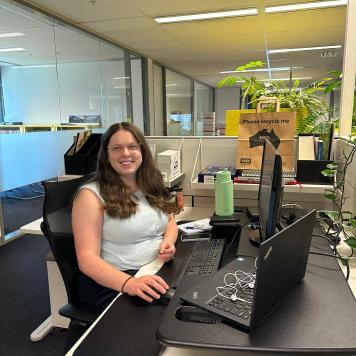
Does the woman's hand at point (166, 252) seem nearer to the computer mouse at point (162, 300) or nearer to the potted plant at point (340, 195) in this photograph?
the computer mouse at point (162, 300)

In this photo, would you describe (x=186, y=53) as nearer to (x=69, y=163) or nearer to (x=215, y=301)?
(x=69, y=163)

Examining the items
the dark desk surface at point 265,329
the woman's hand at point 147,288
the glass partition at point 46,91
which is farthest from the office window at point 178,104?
the dark desk surface at point 265,329

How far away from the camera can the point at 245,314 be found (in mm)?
813

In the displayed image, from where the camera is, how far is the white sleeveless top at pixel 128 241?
4.35 feet

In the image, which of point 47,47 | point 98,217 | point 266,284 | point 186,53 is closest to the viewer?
point 266,284

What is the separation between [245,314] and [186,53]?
5.98m

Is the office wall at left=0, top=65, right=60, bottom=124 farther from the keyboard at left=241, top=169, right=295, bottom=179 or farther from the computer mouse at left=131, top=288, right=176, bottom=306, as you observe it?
the computer mouse at left=131, top=288, right=176, bottom=306

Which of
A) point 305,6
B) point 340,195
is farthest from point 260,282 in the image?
point 305,6

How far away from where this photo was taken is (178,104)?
8.19 metres

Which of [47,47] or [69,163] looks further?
[47,47]

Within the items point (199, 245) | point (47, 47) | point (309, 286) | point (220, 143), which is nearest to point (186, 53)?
point (47, 47)

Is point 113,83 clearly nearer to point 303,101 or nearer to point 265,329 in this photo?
point 303,101

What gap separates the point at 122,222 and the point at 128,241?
0.28 ft

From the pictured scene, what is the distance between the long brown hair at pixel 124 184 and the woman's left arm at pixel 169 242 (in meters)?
0.07
